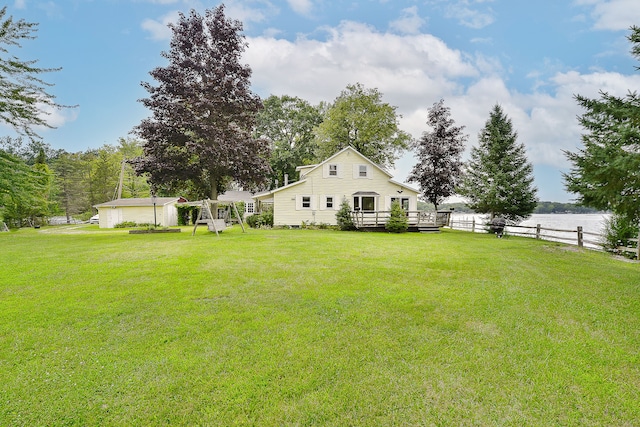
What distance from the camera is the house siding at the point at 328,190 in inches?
909

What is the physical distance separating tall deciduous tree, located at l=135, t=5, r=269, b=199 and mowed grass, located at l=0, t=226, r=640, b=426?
41.2 ft

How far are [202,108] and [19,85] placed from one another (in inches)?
326

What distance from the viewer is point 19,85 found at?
40.9 feet

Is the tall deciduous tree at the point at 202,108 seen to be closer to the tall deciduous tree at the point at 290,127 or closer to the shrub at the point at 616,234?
the tall deciduous tree at the point at 290,127

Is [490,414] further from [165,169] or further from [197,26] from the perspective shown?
[197,26]

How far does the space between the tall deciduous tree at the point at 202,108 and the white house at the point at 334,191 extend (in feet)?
11.7

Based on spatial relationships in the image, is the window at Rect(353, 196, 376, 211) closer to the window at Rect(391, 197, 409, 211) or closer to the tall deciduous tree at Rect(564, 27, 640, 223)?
the window at Rect(391, 197, 409, 211)

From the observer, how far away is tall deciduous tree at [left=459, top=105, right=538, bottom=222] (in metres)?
22.5

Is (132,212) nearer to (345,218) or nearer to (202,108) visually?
(202,108)

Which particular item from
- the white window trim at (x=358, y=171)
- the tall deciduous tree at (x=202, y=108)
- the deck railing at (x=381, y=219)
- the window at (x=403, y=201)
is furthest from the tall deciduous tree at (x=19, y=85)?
the window at (x=403, y=201)

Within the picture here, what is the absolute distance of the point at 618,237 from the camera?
13414mm

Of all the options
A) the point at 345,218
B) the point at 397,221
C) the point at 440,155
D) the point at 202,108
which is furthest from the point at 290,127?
the point at 397,221

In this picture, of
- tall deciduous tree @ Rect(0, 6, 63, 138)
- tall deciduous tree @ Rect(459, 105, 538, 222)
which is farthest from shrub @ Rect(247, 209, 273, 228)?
tall deciduous tree @ Rect(459, 105, 538, 222)

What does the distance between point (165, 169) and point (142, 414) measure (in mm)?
18561
